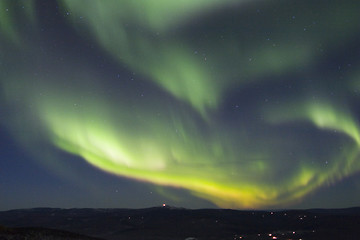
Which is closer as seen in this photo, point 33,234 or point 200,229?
point 33,234

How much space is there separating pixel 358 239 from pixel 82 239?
200 feet

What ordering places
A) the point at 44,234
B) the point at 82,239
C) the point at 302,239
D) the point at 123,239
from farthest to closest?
the point at 123,239
the point at 302,239
the point at 82,239
the point at 44,234

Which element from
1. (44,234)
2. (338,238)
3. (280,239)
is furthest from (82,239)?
(338,238)

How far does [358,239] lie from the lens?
6269 centimetres

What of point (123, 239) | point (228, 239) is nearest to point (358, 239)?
point (228, 239)

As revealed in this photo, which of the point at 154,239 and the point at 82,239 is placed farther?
the point at 154,239

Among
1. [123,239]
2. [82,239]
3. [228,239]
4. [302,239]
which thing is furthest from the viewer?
[123,239]

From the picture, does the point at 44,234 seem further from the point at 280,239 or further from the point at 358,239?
the point at 358,239

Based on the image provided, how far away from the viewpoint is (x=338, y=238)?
65938mm

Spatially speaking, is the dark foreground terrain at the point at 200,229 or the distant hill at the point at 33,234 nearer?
the distant hill at the point at 33,234

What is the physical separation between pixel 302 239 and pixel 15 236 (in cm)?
5811

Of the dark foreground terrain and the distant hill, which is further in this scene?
the dark foreground terrain

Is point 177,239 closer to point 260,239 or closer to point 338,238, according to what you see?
point 260,239

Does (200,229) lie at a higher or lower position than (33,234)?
lower
